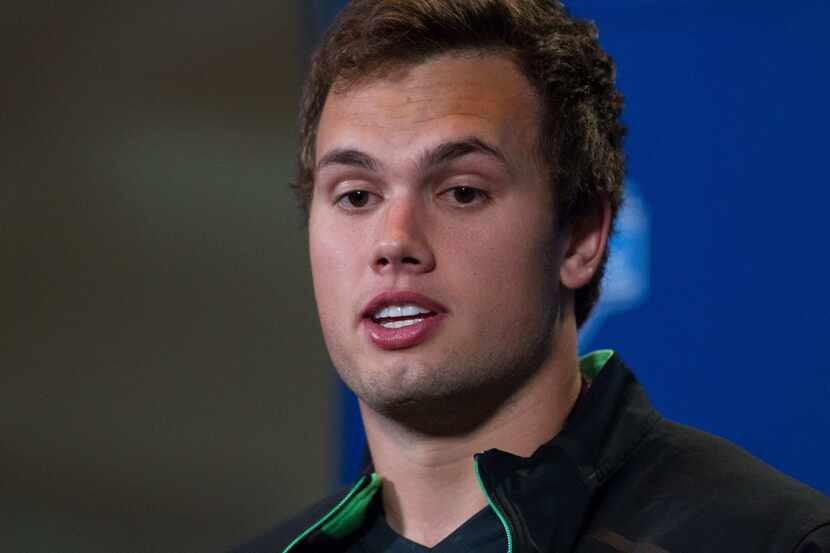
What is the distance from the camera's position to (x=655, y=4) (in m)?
2.37

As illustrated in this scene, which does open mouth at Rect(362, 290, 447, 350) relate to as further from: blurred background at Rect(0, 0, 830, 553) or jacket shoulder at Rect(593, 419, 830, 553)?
blurred background at Rect(0, 0, 830, 553)

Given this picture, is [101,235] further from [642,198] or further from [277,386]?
[642,198]

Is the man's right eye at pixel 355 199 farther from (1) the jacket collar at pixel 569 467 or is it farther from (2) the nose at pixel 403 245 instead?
(1) the jacket collar at pixel 569 467

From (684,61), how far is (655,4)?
0.43 feet

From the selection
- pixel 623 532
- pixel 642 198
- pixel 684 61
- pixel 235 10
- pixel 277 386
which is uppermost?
pixel 235 10

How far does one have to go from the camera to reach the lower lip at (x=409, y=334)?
1500 millimetres

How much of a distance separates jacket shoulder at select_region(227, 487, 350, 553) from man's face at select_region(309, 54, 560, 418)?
0.37 m

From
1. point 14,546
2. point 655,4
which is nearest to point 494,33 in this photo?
point 655,4

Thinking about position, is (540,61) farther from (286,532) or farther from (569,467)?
(286,532)

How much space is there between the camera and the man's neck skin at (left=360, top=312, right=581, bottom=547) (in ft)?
5.14

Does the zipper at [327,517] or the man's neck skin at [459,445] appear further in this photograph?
the zipper at [327,517]

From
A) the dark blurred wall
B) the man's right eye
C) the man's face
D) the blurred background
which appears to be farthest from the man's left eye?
the dark blurred wall

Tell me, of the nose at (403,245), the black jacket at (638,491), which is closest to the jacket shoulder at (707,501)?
the black jacket at (638,491)

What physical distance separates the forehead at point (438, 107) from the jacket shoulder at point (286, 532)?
565mm
